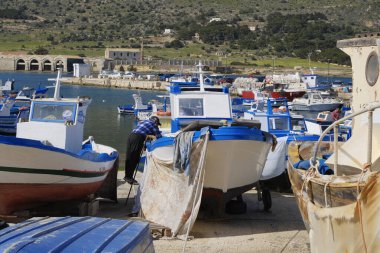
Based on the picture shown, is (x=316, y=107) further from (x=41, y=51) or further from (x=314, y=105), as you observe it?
(x=41, y=51)

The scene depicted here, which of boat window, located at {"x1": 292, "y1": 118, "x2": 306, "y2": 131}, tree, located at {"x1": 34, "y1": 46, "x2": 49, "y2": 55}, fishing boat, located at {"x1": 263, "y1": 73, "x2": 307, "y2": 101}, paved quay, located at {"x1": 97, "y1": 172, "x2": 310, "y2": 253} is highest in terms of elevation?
tree, located at {"x1": 34, "y1": 46, "x2": 49, "y2": 55}

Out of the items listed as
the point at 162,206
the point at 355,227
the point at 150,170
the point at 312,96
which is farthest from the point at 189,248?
the point at 312,96

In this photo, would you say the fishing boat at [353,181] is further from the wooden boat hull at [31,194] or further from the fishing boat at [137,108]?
the fishing boat at [137,108]

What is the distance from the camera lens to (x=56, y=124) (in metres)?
13.0

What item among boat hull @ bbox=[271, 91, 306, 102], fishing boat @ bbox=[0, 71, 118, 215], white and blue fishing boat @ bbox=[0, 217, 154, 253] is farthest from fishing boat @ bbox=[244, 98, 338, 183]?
boat hull @ bbox=[271, 91, 306, 102]

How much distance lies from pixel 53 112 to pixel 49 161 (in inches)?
96.8

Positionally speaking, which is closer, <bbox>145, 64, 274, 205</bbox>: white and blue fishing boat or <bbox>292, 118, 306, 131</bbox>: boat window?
<bbox>145, 64, 274, 205</bbox>: white and blue fishing boat

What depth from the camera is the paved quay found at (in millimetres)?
10094

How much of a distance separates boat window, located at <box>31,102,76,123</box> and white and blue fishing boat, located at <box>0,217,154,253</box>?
6949mm

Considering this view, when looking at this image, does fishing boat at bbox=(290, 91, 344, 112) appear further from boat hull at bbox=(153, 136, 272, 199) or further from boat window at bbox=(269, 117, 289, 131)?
boat hull at bbox=(153, 136, 272, 199)

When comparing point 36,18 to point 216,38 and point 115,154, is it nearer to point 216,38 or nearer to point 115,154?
point 216,38

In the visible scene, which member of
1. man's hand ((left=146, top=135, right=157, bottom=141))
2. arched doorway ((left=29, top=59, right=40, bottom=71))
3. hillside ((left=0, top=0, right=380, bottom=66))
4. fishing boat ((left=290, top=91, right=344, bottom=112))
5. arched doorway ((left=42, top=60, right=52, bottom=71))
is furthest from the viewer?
hillside ((left=0, top=0, right=380, bottom=66))

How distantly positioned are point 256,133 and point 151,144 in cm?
205

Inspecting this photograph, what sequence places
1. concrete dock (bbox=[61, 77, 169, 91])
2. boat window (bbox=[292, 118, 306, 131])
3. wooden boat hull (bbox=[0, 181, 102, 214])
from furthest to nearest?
concrete dock (bbox=[61, 77, 169, 91])
boat window (bbox=[292, 118, 306, 131])
wooden boat hull (bbox=[0, 181, 102, 214])
